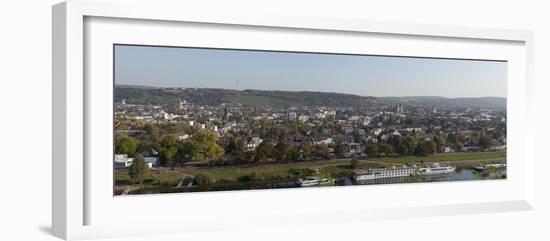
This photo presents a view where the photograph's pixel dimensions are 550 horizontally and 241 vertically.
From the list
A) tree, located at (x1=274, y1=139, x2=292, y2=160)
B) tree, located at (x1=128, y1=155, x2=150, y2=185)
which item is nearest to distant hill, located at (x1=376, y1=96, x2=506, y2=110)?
tree, located at (x1=274, y1=139, x2=292, y2=160)

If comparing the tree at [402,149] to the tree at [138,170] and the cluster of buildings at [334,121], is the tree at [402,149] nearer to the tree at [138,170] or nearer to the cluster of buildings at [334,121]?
the cluster of buildings at [334,121]

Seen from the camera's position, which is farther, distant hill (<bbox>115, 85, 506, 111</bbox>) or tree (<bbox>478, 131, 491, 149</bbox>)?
tree (<bbox>478, 131, 491, 149</bbox>)

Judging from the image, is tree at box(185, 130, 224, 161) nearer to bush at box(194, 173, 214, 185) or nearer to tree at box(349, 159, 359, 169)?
bush at box(194, 173, 214, 185)

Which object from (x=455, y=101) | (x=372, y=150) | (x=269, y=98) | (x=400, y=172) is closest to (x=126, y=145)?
(x=269, y=98)

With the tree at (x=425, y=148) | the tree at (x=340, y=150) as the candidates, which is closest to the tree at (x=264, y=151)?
the tree at (x=340, y=150)

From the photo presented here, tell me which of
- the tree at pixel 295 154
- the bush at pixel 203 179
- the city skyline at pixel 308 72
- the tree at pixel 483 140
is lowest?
the bush at pixel 203 179

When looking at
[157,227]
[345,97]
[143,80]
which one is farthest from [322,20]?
[157,227]
